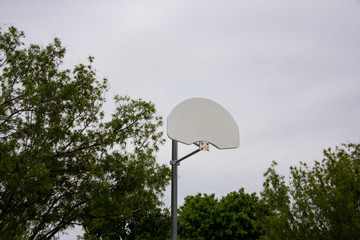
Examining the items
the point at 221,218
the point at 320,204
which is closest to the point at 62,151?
the point at 320,204

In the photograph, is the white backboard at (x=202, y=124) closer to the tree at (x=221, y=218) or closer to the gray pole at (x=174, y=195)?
the gray pole at (x=174, y=195)

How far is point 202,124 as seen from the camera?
452 centimetres

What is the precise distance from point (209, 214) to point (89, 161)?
11491 millimetres

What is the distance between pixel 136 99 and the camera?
7648 mm

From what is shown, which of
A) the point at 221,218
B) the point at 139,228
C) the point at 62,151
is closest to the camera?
the point at 62,151

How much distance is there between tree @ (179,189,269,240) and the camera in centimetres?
1588

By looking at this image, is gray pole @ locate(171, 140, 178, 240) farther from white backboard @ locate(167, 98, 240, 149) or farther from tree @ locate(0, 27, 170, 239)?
tree @ locate(0, 27, 170, 239)

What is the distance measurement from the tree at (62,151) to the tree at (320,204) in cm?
305

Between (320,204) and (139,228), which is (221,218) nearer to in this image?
(139,228)

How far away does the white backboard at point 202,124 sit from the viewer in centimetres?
422

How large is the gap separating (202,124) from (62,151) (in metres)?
3.68

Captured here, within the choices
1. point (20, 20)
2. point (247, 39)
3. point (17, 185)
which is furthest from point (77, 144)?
point (247, 39)

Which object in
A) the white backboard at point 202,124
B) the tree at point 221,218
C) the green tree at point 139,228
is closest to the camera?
the white backboard at point 202,124

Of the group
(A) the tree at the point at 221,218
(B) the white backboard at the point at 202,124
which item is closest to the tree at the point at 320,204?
(B) the white backboard at the point at 202,124
